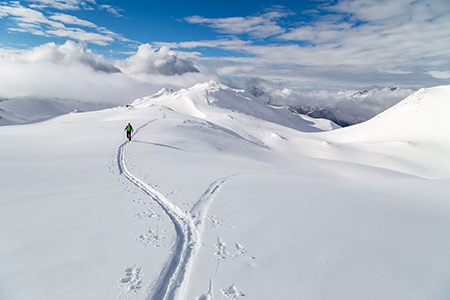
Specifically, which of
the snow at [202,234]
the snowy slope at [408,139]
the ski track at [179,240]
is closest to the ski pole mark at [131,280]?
the snow at [202,234]

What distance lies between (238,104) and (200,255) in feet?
309

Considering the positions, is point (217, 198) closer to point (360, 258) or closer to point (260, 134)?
point (360, 258)

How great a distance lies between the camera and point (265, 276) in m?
5.17

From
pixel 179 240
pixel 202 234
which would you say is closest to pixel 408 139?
pixel 202 234

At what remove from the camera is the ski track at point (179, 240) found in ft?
15.5

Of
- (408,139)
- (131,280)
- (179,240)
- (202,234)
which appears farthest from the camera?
(408,139)

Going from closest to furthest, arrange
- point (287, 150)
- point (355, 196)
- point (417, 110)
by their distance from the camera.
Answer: point (355, 196) → point (287, 150) → point (417, 110)

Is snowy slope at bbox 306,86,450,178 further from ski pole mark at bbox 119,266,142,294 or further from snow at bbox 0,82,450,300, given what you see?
ski pole mark at bbox 119,266,142,294

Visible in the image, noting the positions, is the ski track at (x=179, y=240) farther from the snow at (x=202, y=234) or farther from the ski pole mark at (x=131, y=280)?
the ski pole mark at (x=131, y=280)

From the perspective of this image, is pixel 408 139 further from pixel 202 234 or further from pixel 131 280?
pixel 131 280

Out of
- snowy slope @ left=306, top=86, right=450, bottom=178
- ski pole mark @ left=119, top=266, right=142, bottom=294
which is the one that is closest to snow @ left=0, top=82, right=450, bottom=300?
ski pole mark @ left=119, top=266, right=142, bottom=294

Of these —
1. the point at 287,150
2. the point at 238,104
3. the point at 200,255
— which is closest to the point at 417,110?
the point at 287,150

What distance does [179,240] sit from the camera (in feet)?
21.0

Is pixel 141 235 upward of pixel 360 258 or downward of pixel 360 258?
downward
